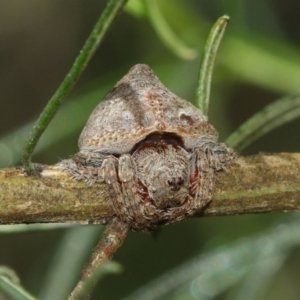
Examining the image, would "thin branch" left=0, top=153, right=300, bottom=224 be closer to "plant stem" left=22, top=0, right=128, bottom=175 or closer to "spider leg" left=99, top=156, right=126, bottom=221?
"spider leg" left=99, top=156, right=126, bottom=221

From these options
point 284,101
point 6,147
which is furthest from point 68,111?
point 284,101

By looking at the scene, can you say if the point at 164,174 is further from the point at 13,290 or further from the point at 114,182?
the point at 13,290

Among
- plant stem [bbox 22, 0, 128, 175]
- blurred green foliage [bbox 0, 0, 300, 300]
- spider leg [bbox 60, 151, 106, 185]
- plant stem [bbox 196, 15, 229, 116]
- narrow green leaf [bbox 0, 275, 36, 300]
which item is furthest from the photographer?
blurred green foliage [bbox 0, 0, 300, 300]

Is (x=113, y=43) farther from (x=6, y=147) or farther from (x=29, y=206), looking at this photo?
(x=29, y=206)

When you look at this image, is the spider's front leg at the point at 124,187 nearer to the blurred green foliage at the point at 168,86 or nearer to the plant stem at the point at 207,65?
the plant stem at the point at 207,65

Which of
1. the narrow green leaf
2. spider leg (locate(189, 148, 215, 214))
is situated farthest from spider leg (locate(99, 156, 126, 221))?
the narrow green leaf

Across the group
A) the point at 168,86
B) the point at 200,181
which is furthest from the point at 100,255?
the point at 168,86

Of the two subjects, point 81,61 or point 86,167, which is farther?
point 86,167
